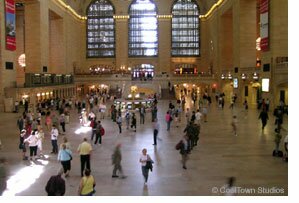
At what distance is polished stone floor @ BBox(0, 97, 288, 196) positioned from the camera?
1162 cm

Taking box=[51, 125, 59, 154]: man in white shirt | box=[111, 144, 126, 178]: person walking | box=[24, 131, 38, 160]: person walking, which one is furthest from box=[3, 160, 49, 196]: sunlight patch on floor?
box=[111, 144, 126, 178]: person walking

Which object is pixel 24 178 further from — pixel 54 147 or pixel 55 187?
pixel 55 187

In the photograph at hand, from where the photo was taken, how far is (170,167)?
1439 centimetres

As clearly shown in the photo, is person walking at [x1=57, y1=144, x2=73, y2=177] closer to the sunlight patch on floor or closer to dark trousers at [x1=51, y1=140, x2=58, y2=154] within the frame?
the sunlight patch on floor

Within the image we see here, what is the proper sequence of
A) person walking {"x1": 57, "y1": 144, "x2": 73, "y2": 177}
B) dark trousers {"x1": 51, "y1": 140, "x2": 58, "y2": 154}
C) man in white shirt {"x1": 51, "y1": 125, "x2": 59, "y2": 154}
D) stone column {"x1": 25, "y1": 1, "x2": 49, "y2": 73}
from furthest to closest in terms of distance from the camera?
stone column {"x1": 25, "y1": 1, "x2": 49, "y2": 73}
dark trousers {"x1": 51, "y1": 140, "x2": 58, "y2": 154}
man in white shirt {"x1": 51, "y1": 125, "x2": 59, "y2": 154}
person walking {"x1": 57, "y1": 144, "x2": 73, "y2": 177}

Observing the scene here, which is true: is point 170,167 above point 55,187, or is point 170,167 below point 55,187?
below

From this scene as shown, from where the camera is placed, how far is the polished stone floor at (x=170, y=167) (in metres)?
11.6

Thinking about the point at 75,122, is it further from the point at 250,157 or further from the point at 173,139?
the point at 250,157

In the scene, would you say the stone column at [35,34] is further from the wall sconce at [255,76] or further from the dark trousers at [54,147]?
the dark trousers at [54,147]

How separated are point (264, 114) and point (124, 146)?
9.04 m

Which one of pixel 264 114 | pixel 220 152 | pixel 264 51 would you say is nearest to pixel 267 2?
pixel 264 51

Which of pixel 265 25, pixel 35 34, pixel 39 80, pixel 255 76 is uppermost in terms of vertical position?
pixel 35 34

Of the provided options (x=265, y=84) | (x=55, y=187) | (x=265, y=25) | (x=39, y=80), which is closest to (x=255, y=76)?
(x=265, y=84)
